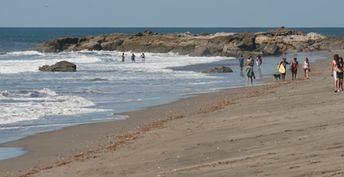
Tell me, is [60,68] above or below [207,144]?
below

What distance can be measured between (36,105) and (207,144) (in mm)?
12721

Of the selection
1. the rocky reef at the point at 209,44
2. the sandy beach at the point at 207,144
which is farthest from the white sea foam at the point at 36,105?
the rocky reef at the point at 209,44

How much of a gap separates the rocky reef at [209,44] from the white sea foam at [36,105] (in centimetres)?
5408

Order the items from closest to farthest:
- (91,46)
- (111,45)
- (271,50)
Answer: (271,50), (91,46), (111,45)

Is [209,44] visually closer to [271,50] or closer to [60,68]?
[271,50]

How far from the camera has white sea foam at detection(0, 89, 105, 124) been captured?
71.5 ft

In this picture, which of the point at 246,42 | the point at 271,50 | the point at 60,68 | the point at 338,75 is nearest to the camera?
the point at 338,75

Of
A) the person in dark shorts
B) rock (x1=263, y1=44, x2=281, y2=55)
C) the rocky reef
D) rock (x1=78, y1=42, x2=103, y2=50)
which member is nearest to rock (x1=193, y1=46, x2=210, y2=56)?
the rocky reef

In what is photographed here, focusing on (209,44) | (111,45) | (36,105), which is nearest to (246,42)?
(209,44)

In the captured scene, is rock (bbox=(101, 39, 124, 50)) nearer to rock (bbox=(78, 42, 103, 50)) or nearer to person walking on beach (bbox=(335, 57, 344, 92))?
rock (bbox=(78, 42, 103, 50))

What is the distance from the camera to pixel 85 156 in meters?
13.8

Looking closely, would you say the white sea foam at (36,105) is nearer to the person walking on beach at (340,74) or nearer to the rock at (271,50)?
the person walking on beach at (340,74)

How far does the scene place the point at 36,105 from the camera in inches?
983

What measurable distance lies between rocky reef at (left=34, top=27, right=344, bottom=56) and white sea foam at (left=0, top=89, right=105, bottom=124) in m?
54.1
